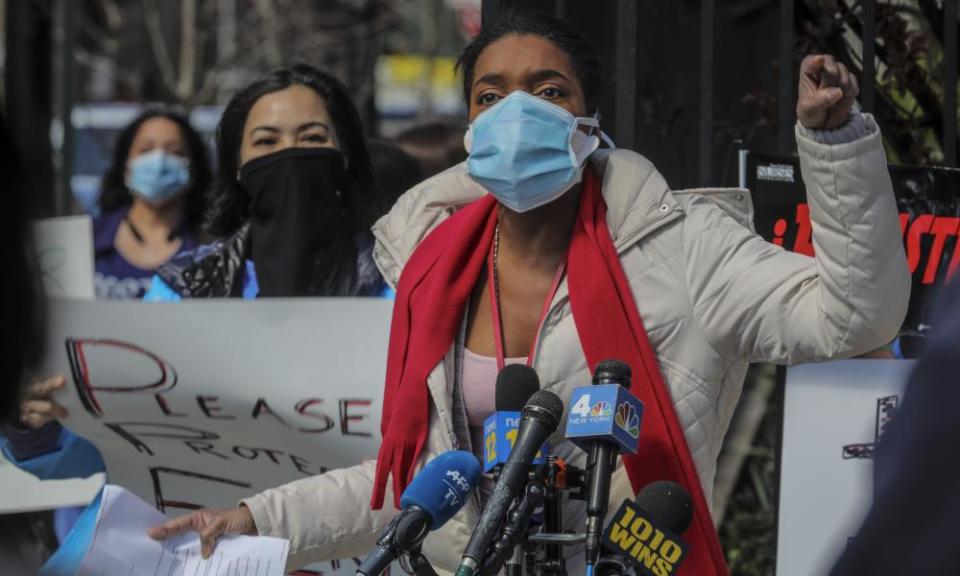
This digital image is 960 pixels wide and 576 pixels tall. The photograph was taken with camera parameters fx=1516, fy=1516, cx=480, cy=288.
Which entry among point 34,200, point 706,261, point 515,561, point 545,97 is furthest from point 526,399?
point 34,200

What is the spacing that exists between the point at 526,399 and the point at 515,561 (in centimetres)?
31

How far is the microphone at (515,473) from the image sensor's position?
253 centimetres

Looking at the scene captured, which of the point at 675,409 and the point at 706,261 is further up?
the point at 706,261

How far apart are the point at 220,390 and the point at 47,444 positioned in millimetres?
510

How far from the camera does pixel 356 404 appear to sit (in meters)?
4.27

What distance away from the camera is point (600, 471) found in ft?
8.75

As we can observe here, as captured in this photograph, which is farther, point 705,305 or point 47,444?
point 47,444

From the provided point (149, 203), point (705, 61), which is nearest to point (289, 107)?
point (705, 61)

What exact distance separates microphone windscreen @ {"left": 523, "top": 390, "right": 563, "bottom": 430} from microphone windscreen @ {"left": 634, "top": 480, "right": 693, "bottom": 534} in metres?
0.21

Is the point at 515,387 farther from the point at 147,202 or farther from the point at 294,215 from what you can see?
the point at 147,202

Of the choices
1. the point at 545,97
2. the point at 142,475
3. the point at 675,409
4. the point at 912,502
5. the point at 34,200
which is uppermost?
the point at 545,97

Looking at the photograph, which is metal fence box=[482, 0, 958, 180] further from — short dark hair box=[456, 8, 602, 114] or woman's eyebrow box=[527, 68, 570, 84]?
woman's eyebrow box=[527, 68, 570, 84]

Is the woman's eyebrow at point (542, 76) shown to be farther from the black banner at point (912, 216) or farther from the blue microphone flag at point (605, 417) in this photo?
the blue microphone flag at point (605, 417)

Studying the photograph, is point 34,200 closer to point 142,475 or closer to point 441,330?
point 441,330
